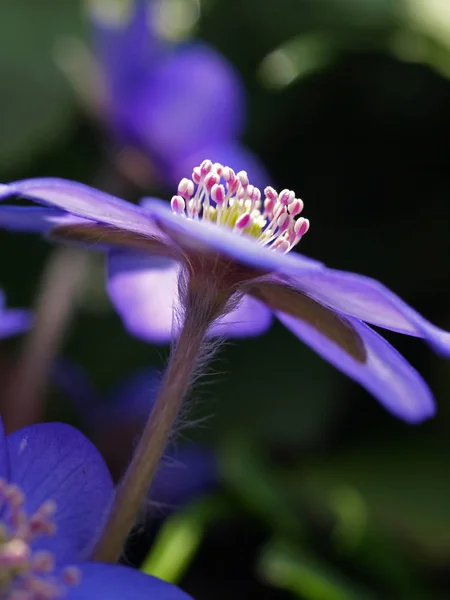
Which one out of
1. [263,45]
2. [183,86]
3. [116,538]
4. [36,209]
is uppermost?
[263,45]

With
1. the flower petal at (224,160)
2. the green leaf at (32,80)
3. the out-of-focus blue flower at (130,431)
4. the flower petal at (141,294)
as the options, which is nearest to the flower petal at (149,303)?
the flower petal at (141,294)

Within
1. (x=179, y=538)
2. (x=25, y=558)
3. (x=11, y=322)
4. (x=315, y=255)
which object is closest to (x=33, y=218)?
(x=11, y=322)

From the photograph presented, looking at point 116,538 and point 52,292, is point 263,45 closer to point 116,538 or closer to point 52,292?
point 52,292

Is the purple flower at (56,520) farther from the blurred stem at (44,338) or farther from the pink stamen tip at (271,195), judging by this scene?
the blurred stem at (44,338)

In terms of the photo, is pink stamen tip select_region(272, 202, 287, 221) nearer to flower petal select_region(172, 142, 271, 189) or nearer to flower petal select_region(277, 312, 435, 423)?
flower petal select_region(277, 312, 435, 423)

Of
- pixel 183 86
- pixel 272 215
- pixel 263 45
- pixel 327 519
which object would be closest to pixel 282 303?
pixel 272 215

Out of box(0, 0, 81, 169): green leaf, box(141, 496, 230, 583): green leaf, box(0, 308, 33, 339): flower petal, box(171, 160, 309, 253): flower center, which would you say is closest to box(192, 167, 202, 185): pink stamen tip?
box(171, 160, 309, 253): flower center
